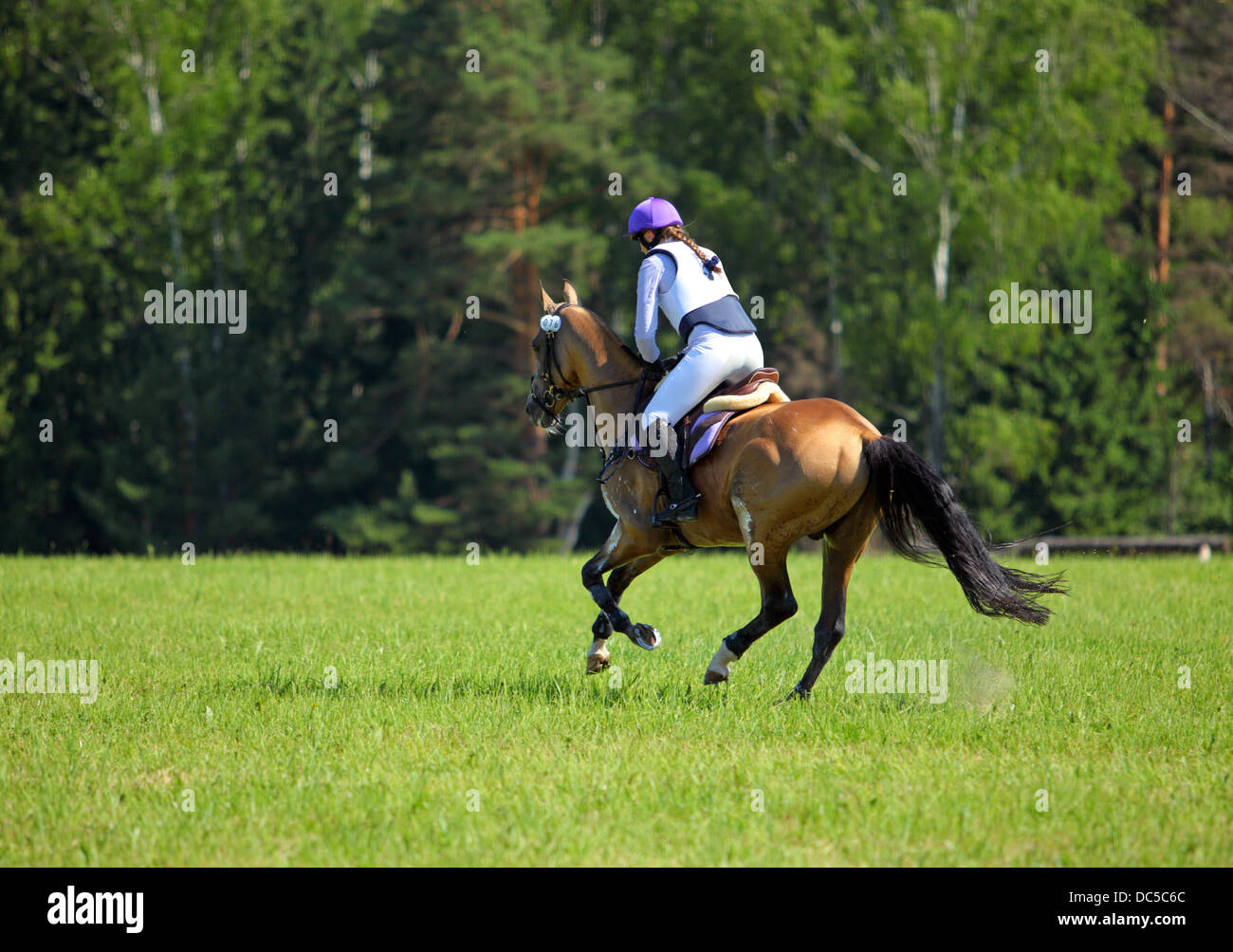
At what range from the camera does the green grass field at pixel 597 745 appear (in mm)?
5387

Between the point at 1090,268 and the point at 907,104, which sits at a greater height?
the point at 907,104

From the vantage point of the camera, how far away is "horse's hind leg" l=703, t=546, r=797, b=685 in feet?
26.1

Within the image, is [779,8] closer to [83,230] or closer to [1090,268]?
[1090,268]

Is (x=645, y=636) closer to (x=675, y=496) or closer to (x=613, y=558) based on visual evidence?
(x=613, y=558)

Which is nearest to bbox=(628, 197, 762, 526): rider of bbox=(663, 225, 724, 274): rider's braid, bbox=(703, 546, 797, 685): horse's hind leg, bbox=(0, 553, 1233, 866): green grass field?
bbox=(663, 225, 724, 274): rider's braid

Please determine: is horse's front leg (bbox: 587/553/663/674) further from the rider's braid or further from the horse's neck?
the rider's braid

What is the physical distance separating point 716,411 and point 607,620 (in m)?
1.53

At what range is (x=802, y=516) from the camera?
7.88m

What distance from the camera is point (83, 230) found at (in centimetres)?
3272

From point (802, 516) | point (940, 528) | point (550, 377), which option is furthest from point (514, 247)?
point (940, 528)

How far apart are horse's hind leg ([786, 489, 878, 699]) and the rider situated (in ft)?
2.92
